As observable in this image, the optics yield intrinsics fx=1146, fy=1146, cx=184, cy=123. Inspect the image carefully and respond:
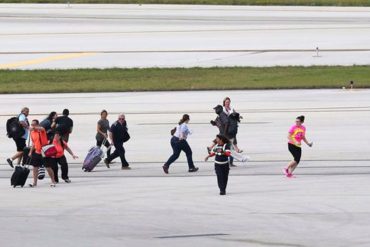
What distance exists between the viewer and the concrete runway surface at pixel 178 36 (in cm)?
5184

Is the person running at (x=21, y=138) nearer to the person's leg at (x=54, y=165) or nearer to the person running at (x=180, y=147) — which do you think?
the person's leg at (x=54, y=165)

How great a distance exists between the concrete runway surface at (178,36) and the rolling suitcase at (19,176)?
976 inches

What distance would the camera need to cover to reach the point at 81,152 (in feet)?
101

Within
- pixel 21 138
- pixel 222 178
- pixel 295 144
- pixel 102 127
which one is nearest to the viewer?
pixel 222 178

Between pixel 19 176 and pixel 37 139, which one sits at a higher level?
pixel 37 139

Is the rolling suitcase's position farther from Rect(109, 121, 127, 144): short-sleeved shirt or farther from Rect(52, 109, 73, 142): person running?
Rect(109, 121, 127, 144): short-sleeved shirt

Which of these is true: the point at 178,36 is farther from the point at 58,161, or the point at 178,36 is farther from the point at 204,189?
the point at 204,189

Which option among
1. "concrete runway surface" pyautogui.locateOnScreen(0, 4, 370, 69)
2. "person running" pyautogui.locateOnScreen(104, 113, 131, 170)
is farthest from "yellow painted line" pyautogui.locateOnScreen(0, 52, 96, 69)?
"person running" pyautogui.locateOnScreen(104, 113, 131, 170)

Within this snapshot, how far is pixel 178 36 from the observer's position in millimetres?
60250

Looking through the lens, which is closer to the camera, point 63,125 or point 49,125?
point 63,125

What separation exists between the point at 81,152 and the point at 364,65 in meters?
20.9

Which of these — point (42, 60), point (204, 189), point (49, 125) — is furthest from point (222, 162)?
point (42, 60)

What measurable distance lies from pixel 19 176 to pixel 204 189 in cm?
418

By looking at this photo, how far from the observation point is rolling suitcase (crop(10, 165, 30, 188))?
2548cm
